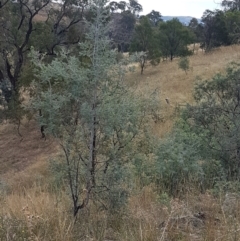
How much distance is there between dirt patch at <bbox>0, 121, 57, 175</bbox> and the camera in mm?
13533

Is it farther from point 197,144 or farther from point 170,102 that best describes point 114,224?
point 170,102

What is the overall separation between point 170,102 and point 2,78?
894 cm

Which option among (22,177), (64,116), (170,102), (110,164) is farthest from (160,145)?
(170,102)

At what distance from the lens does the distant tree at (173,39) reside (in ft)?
96.0

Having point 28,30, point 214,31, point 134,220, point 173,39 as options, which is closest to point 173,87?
point 28,30

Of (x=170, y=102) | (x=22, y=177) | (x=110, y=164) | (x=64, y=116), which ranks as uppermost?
(x=64, y=116)

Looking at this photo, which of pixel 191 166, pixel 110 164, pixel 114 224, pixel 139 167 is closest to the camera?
pixel 114 224

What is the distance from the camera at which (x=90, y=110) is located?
10.6 ft

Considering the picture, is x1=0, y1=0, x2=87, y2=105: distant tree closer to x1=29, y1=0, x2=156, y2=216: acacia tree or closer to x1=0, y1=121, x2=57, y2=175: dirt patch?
x1=0, y1=121, x2=57, y2=175: dirt patch

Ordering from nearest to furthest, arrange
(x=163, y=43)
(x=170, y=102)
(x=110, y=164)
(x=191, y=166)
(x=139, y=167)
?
1. (x=110, y=164)
2. (x=191, y=166)
3. (x=139, y=167)
4. (x=170, y=102)
5. (x=163, y=43)

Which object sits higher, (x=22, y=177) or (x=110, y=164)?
(x=110, y=164)

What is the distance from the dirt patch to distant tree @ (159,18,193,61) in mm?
14674

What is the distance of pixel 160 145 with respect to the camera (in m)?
5.38

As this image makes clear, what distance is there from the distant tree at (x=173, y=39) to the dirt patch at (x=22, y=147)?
14674mm
